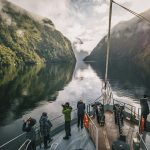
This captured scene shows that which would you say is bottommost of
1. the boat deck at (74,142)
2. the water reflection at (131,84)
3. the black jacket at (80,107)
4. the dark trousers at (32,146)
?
the water reflection at (131,84)

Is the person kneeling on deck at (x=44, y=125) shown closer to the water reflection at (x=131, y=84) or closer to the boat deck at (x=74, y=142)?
the boat deck at (x=74, y=142)

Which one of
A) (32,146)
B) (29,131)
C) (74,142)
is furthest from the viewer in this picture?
(74,142)

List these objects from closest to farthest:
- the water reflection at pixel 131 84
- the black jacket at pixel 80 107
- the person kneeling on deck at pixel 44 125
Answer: the person kneeling on deck at pixel 44 125
the black jacket at pixel 80 107
the water reflection at pixel 131 84

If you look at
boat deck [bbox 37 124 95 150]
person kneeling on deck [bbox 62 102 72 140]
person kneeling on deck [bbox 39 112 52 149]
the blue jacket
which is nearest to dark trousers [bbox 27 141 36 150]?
the blue jacket

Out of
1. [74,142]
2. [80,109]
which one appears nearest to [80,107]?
[80,109]

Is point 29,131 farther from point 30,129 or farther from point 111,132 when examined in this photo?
point 111,132

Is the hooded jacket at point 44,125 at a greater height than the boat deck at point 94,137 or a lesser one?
greater

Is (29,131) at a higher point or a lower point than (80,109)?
lower

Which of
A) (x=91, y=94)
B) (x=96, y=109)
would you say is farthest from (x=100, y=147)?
(x=91, y=94)

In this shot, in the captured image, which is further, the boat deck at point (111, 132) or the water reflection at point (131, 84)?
the water reflection at point (131, 84)

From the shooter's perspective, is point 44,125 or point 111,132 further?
point 111,132

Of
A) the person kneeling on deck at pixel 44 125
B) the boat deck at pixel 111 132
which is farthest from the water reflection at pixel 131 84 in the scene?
the person kneeling on deck at pixel 44 125

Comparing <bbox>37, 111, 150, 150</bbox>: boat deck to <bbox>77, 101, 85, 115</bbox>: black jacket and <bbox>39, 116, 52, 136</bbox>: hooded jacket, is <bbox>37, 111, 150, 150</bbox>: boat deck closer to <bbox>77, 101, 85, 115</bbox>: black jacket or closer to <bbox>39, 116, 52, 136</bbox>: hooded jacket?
<bbox>39, 116, 52, 136</bbox>: hooded jacket

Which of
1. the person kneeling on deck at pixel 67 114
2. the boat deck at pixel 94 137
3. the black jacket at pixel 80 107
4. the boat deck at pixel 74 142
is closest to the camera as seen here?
the boat deck at pixel 94 137
